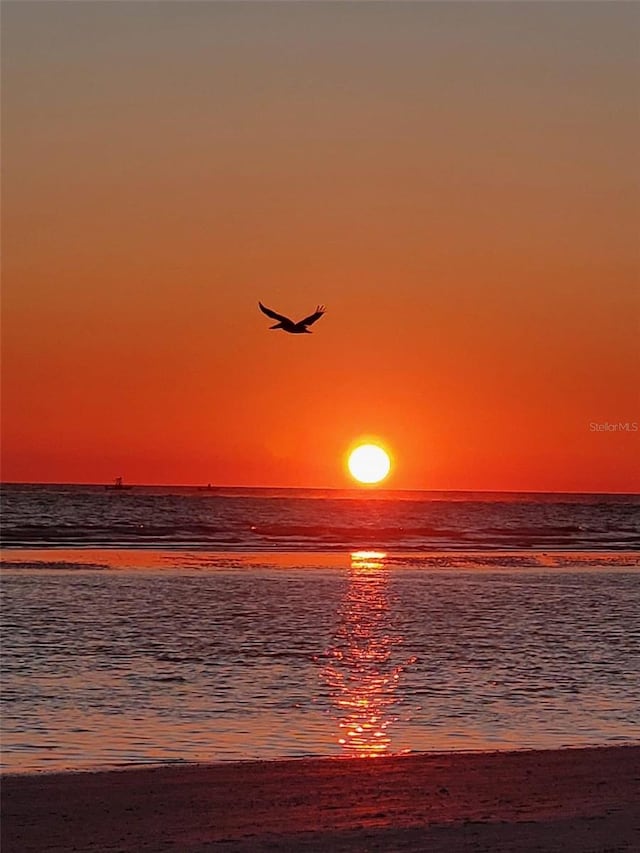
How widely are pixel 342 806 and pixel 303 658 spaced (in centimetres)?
995

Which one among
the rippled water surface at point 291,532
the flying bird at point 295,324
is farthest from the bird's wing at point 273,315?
the rippled water surface at point 291,532

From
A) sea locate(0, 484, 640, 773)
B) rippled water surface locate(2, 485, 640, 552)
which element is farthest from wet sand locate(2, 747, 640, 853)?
rippled water surface locate(2, 485, 640, 552)

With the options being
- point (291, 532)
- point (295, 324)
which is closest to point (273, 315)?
point (295, 324)

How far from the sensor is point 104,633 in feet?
78.2

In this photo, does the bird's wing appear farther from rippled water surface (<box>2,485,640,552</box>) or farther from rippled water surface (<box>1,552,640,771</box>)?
rippled water surface (<box>2,485,640,552</box>)

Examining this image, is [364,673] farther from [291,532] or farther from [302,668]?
[291,532]

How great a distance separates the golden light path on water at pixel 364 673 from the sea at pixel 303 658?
46mm

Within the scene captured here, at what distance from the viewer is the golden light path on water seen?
14.9m

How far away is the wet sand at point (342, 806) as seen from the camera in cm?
1021

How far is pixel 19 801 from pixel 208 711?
4938mm

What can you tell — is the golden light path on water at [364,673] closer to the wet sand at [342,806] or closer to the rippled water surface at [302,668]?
the rippled water surface at [302,668]

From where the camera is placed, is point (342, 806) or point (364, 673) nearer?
point (342, 806)

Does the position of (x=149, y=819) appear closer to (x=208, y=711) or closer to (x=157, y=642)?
(x=208, y=711)

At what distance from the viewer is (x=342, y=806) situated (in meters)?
11.2
